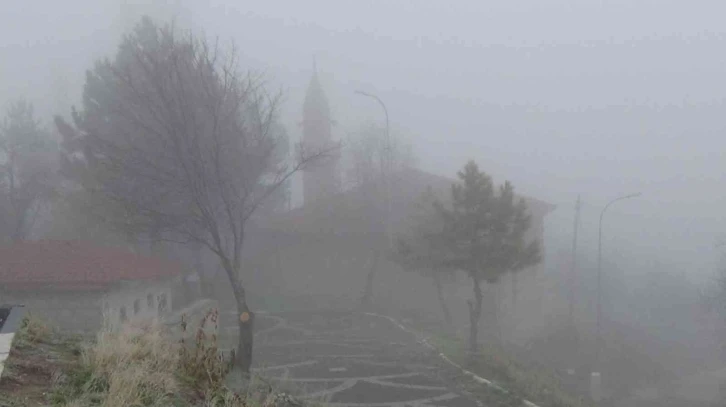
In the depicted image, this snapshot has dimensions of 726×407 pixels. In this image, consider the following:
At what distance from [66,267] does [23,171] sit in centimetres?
1953

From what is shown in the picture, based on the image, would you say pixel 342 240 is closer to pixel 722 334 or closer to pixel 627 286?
pixel 722 334

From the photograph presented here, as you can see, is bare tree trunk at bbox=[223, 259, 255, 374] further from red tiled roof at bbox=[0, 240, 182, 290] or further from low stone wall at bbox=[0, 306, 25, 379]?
red tiled roof at bbox=[0, 240, 182, 290]

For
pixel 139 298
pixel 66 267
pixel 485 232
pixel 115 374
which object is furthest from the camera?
pixel 139 298

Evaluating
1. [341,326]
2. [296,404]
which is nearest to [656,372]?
[341,326]

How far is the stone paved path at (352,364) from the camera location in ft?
46.9

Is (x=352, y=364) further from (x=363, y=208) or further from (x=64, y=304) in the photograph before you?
(x=363, y=208)

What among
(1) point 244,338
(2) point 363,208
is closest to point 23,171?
(2) point 363,208

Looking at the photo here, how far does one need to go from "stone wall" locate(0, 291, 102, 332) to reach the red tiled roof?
0.28 m

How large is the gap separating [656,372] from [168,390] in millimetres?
35226

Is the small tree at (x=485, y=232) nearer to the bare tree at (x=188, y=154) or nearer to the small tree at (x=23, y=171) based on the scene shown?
the bare tree at (x=188, y=154)

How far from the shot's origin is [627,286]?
60.4 metres

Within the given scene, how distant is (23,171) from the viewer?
132 ft

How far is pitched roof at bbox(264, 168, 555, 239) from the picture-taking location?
138 ft

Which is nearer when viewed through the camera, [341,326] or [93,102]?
[341,326]
